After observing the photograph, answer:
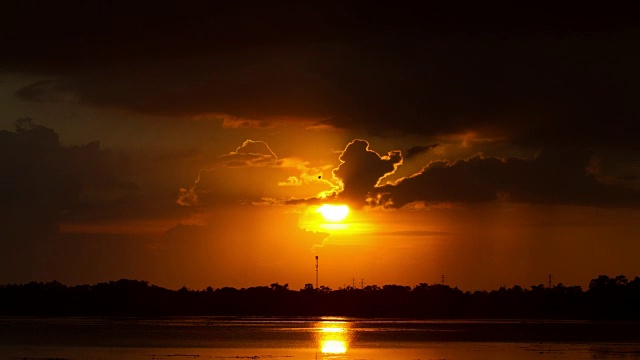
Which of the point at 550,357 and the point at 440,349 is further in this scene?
the point at 440,349

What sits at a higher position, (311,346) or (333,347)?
(311,346)

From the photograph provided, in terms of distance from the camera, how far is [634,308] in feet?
635

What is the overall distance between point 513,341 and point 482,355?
21056mm

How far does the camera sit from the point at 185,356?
71562 mm

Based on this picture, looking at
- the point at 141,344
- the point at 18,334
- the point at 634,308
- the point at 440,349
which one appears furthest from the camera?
the point at 634,308

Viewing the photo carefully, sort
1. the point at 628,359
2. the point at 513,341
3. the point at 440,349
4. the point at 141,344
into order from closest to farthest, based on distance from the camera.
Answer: the point at 628,359, the point at 440,349, the point at 141,344, the point at 513,341

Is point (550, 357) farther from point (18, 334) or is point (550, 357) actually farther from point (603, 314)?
point (603, 314)

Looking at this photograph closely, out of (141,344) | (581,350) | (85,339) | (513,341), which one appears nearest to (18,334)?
(85,339)

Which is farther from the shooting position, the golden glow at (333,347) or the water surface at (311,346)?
the golden glow at (333,347)

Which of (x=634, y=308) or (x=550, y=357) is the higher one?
(x=634, y=308)

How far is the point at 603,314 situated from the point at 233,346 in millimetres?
130177

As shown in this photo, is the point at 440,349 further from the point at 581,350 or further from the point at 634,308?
the point at 634,308

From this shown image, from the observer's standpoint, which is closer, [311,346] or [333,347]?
[333,347]

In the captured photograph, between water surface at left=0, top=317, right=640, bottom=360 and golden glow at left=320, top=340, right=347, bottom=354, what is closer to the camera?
water surface at left=0, top=317, right=640, bottom=360
